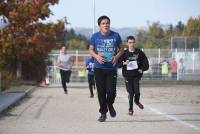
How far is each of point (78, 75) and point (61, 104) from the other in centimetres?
2287

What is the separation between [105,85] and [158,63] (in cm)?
3108

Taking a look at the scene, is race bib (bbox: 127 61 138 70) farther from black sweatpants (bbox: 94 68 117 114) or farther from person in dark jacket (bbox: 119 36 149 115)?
black sweatpants (bbox: 94 68 117 114)

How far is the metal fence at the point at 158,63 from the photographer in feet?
135

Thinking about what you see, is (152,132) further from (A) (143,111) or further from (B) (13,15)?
(B) (13,15)

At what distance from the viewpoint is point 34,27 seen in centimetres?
3406

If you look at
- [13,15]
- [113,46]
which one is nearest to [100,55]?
[113,46]

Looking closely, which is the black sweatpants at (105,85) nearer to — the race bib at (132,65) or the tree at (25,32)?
the race bib at (132,65)

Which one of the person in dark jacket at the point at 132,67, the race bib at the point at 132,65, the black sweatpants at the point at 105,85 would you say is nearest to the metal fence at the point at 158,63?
the person in dark jacket at the point at 132,67

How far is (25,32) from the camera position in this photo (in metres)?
33.9

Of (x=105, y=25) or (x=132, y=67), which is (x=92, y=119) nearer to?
(x=132, y=67)

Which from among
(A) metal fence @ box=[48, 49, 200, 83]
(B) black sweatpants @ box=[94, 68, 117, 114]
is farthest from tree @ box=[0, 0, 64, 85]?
(B) black sweatpants @ box=[94, 68, 117, 114]

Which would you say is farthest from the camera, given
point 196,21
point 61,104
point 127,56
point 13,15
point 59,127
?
point 196,21

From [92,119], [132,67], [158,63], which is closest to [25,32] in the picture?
[158,63]

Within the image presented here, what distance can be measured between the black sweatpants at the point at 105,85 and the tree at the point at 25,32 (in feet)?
62.6
